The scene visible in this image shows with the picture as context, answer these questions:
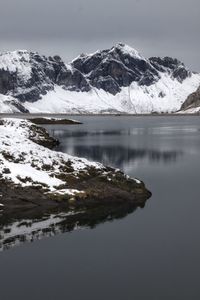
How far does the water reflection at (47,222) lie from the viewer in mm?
30812

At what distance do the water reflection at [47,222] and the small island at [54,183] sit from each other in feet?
4.74

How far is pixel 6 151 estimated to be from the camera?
45406 millimetres

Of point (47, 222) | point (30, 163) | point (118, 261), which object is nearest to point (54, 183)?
point (30, 163)

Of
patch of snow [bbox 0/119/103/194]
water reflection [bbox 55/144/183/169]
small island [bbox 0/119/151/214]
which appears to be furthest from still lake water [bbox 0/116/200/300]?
water reflection [bbox 55/144/183/169]

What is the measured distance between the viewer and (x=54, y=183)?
41.3 metres

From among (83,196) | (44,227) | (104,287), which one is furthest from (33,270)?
(83,196)

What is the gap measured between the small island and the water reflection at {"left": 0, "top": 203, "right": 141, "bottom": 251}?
4.74 ft

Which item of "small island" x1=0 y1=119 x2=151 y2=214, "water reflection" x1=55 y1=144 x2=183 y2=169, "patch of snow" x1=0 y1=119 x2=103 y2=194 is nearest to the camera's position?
"small island" x1=0 y1=119 x2=151 y2=214

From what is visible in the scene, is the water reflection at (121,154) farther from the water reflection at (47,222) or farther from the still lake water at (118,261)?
the still lake water at (118,261)

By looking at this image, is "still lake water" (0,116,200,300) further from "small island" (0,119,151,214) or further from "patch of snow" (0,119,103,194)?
"patch of snow" (0,119,103,194)

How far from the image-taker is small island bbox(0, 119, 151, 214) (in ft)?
126

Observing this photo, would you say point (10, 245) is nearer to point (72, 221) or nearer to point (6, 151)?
point (72, 221)

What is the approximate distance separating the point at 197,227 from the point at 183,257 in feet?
20.5

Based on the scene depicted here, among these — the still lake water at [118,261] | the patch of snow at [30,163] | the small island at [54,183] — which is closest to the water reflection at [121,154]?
the patch of snow at [30,163]
